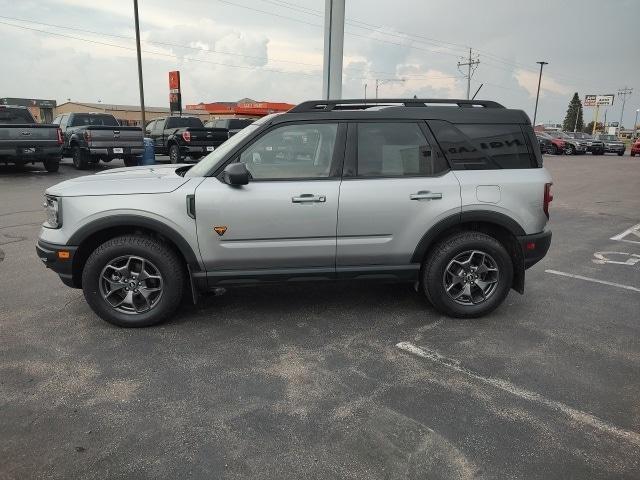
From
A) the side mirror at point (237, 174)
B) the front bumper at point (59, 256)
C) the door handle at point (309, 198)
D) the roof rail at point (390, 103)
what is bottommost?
the front bumper at point (59, 256)

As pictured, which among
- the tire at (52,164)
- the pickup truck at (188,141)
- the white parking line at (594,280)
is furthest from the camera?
the pickup truck at (188,141)

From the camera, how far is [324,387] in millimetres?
3221

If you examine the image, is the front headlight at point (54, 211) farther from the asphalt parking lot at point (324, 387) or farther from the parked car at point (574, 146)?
the parked car at point (574, 146)

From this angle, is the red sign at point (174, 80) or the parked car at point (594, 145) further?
the parked car at point (594, 145)

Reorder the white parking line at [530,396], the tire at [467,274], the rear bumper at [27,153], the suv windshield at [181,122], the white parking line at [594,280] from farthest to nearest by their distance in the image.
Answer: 1. the suv windshield at [181,122]
2. the rear bumper at [27,153]
3. the white parking line at [594,280]
4. the tire at [467,274]
5. the white parking line at [530,396]

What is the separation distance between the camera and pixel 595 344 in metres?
3.93

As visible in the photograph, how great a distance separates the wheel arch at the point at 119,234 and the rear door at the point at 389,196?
1.27 meters

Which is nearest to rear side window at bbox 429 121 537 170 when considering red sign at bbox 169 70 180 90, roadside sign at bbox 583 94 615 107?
red sign at bbox 169 70 180 90

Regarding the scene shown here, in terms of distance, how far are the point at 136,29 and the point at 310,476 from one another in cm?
2554

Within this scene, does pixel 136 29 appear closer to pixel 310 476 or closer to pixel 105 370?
pixel 105 370

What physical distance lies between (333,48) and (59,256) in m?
6.92

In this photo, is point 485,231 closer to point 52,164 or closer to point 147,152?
point 52,164

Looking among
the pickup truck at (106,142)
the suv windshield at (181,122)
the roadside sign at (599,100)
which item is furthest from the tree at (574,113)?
the pickup truck at (106,142)

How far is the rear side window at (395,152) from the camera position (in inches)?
164
